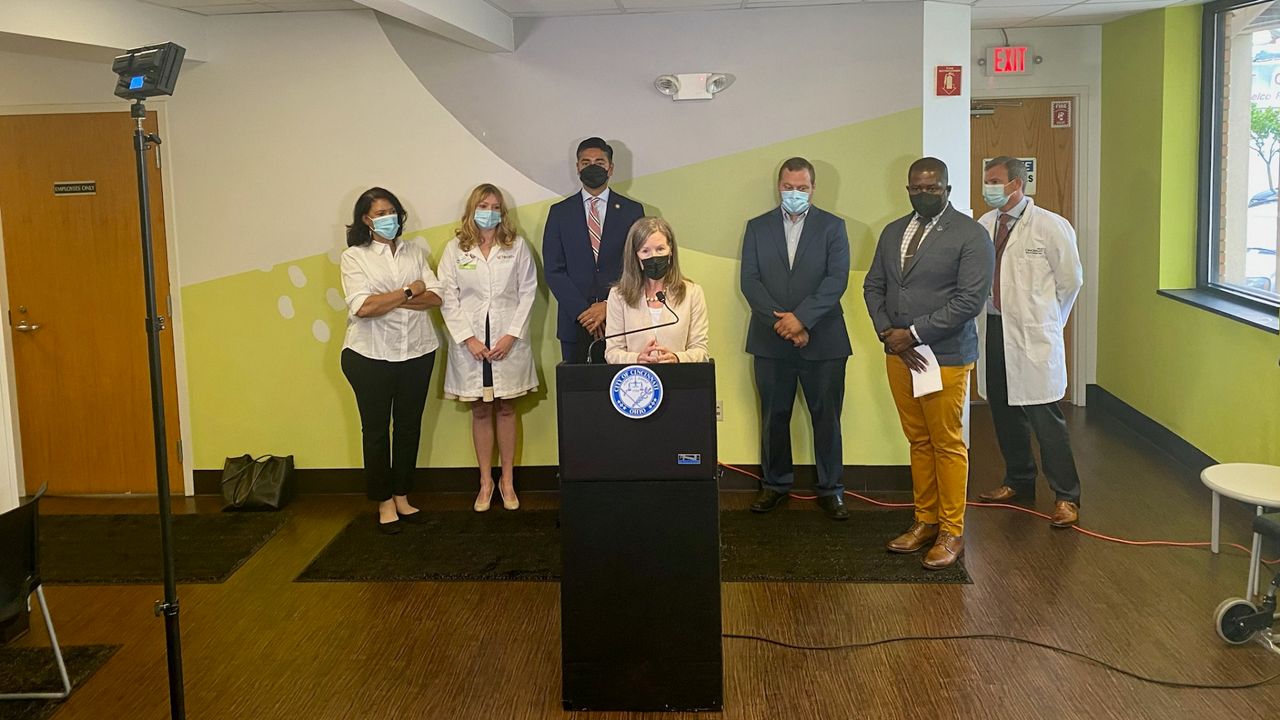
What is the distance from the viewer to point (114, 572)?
5094 millimetres

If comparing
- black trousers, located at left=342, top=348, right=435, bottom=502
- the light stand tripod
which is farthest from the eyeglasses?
the light stand tripod

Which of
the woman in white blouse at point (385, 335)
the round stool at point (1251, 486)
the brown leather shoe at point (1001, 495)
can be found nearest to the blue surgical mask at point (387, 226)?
the woman in white blouse at point (385, 335)

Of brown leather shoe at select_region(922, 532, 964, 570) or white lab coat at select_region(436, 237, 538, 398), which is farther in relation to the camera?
white lab coat at select_region(436, 237, 538, 398)

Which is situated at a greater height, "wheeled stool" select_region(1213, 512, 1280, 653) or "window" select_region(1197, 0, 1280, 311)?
"window" select_region(1197, 0, 1280, 311)

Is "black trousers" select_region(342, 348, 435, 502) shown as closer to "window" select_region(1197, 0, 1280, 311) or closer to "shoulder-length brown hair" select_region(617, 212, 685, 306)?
"shoulder-length brown hair" select_region(617, 212, 685, 306)

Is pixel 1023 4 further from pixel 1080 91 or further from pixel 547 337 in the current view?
pixel 547 337

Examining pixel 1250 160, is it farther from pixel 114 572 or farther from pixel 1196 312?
pixel 114 572

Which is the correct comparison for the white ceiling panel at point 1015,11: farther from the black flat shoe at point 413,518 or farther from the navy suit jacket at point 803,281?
the black flat shoe at point 413,518

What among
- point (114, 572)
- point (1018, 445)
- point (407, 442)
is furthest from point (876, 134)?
point (114, 572)

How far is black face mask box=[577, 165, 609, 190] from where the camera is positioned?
5590mm

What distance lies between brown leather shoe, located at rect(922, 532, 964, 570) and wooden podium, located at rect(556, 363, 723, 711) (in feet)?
5.20

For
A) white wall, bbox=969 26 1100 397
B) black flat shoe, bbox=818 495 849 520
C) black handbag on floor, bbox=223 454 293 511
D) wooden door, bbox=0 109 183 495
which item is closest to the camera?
black flat shoe, bbox=818 495 849 520

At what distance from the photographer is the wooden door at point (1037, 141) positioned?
7.75m

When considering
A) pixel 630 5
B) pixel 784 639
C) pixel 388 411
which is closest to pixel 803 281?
pixel 630 5
